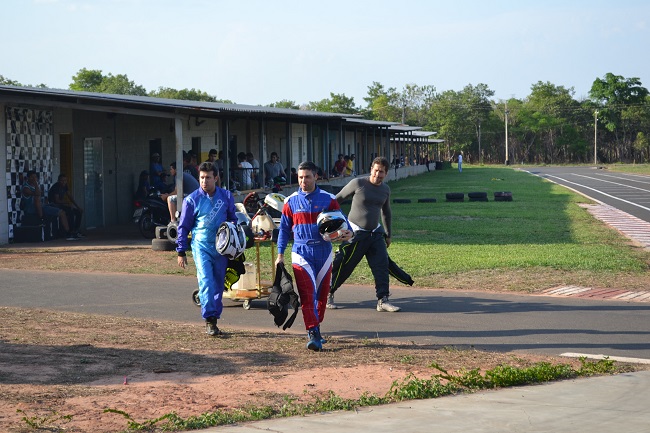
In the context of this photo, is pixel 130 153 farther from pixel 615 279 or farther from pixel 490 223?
pixel 615 279

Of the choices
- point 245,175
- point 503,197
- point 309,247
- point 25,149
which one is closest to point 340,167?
point 503,197

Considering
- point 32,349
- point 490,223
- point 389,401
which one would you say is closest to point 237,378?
point 389,401

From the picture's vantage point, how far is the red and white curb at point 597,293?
1186 cm

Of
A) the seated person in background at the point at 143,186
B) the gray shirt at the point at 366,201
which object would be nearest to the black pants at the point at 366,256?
the gray shirt at the point at 366,201

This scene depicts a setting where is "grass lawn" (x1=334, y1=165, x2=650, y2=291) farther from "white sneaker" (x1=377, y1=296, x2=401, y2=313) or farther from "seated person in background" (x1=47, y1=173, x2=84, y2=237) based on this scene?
"seated person in background" (x1=47, y1=173, x2=84, y2=237)

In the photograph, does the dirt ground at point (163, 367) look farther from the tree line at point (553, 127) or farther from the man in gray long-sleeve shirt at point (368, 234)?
the tree line at point (553, 127)

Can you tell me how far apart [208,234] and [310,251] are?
128 centimetres

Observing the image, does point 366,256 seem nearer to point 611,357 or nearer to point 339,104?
point 611,357

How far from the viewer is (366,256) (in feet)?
36.8

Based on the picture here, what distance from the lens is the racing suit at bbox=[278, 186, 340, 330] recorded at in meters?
9.07

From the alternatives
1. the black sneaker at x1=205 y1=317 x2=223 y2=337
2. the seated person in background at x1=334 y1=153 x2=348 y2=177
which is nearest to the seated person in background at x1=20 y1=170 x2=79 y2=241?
the black sneaker at x1=205 y1=317 x2=223 y2=337

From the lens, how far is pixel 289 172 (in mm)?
30469

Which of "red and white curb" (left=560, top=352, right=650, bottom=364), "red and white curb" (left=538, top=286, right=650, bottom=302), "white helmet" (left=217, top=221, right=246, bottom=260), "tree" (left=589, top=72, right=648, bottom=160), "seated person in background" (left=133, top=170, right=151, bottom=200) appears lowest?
"red and white curb" (left=560, top=352, right=650, bottom=364)

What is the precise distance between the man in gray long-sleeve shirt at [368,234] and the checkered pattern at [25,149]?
428 inches
